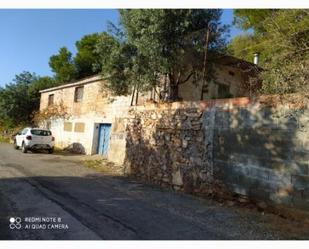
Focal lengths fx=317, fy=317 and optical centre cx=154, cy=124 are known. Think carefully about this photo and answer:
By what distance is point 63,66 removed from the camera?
1298 inches

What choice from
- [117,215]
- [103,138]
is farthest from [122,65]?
[117,215]

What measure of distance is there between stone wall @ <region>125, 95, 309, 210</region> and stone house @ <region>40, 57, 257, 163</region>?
2.88 m

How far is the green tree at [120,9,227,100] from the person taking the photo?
37.7ft

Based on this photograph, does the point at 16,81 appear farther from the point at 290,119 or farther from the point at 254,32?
the point at 290,119

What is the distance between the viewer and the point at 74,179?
10.2m

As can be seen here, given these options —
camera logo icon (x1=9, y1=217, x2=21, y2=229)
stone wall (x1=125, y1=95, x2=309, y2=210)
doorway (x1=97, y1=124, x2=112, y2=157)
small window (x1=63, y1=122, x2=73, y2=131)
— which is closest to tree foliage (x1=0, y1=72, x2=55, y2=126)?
small window (x1=63, y1=122, x2=73, y2=131)

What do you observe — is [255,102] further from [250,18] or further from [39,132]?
[39,132]

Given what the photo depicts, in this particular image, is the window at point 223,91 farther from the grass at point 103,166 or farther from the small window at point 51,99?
the small window at point 51,99

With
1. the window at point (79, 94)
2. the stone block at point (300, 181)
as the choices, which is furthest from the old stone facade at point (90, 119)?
the stone block at point (300, 181)

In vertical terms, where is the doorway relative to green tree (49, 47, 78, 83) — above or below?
below

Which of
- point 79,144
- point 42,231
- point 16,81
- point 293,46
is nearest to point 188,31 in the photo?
point 293,46

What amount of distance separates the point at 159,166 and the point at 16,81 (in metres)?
27.3

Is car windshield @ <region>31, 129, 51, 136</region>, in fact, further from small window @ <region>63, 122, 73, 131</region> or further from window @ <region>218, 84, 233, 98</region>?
window @ <region>218, 84, 233, 98</region>

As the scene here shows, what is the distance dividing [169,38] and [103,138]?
7750mm
